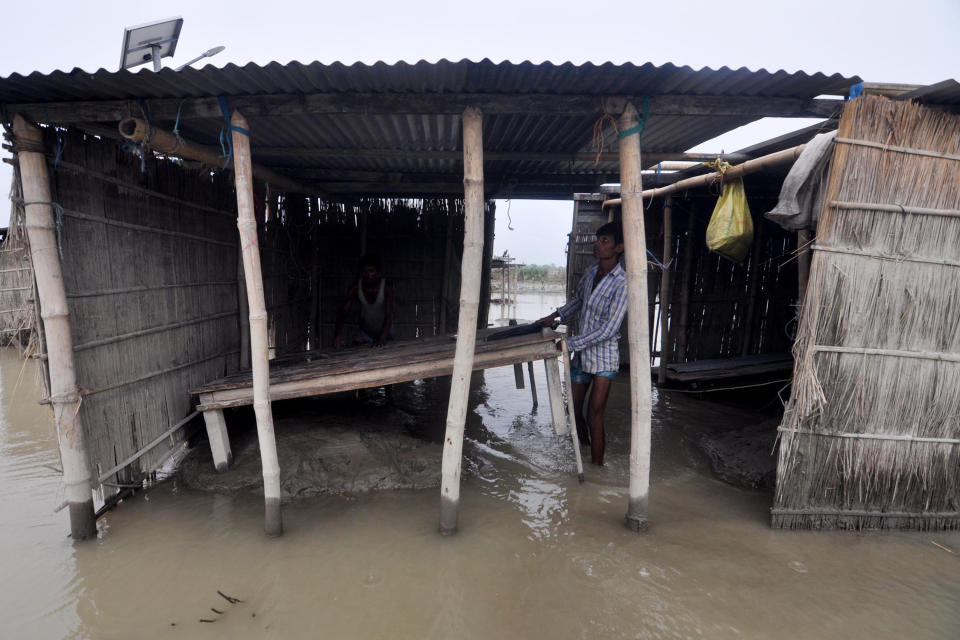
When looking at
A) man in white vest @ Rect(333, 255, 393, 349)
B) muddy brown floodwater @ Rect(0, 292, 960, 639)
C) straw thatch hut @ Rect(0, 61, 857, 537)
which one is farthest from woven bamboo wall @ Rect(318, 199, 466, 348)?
muddy brown floodwater @ Rect(0, 292, 960, 639)

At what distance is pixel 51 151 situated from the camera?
3000mm

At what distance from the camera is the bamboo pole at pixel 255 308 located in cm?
302

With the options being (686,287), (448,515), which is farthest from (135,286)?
(686,287)

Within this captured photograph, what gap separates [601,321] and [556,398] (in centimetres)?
76

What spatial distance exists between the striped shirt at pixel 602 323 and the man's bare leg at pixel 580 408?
249 millimetres

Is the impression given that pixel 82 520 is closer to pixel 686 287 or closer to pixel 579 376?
pixel 579 376

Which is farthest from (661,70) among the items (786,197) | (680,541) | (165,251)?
(165,251)

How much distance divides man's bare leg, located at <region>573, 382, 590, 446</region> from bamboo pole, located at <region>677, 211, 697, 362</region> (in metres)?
3.21

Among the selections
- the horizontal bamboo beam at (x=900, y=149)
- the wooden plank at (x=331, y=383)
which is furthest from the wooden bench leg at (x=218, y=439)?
the horizontal bamboo beam at (x=900, y=149)

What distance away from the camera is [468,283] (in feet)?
9.96

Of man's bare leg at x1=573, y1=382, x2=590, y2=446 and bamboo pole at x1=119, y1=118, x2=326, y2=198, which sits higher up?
bamboo pole at x1=119, y1=118, x2=326, y2=198

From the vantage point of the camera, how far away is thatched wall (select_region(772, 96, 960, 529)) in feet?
10.1

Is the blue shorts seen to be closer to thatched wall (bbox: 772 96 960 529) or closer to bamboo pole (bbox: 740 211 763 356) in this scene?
thatched wall (bbox: 772 96 960 529)

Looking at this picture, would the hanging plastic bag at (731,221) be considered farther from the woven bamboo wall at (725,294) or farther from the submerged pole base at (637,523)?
the woven bamboo wall at (725,294)
